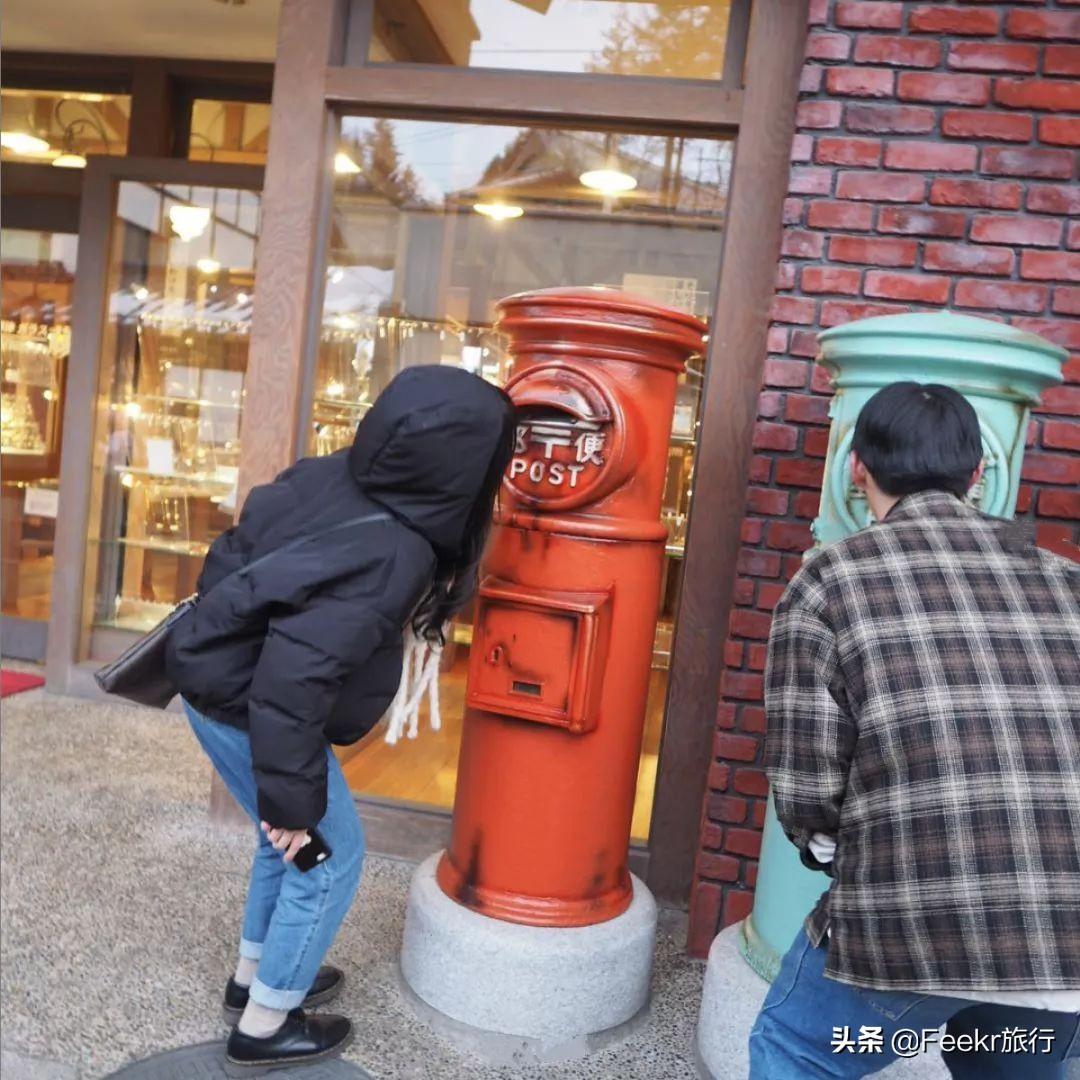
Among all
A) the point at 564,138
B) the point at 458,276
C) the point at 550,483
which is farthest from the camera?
the point at 458,276

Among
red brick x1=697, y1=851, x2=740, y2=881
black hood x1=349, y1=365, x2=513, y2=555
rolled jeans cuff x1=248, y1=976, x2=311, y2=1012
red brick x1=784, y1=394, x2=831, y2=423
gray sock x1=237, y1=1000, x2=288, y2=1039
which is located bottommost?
gray sock x1=237, y1=1000, x2=288, y2=1039

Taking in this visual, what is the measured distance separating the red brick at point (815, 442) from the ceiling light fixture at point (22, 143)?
16.0 feet

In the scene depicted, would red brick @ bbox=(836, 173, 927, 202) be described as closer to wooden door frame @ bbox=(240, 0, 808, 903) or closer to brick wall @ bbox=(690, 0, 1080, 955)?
brick wall @ bbox=(690, 0, 1080, 955)

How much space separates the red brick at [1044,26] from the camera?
116 inches

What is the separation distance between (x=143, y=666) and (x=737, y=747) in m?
1.75

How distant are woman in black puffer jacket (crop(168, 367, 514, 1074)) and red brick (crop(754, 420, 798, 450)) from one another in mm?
1117

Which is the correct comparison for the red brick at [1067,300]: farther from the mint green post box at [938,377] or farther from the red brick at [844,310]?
the mint green post box at [938,377]

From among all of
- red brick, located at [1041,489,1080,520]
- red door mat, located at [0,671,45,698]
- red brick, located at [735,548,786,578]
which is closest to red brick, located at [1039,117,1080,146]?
red brick, located at [1041,489,1080,520]

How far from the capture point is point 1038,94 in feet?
9.74

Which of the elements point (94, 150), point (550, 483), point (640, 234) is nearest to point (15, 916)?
point (550, 483)

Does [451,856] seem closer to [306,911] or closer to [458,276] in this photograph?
[306,911]

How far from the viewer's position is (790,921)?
8.39ft

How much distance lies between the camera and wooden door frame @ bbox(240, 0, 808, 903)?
11.0 feet

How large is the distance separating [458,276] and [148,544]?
2.59m
